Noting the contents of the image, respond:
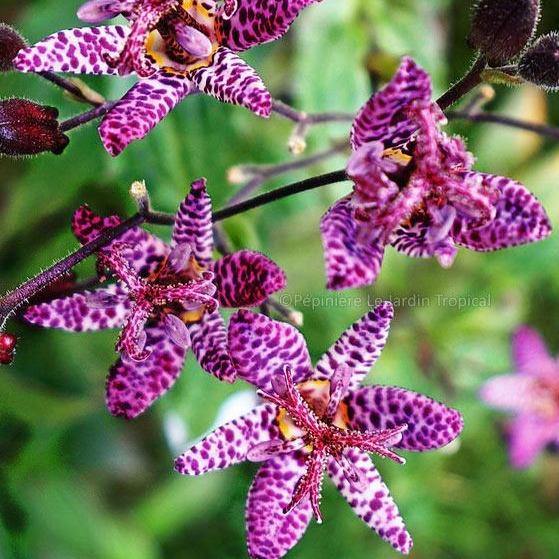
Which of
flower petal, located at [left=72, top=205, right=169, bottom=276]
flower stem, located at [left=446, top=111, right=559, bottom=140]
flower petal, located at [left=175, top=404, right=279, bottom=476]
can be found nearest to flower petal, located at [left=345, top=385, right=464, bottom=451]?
flower petal, located at [left=175, top=404, right=279, bottom=476]

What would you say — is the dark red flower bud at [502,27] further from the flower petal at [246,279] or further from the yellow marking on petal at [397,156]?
the flower petal at [246,279]

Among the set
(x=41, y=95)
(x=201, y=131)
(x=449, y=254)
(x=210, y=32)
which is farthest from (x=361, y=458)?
(x=41, y=95)

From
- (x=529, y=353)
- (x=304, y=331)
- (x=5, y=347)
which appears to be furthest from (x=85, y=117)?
(x=529, y=353)

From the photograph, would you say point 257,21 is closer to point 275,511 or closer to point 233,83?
point 233,83

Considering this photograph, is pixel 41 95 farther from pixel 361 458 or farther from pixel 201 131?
pixel 361 458

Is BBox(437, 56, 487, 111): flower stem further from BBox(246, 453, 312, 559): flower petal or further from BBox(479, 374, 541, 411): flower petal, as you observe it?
BBox(479, 374, 541, 411): flower petal


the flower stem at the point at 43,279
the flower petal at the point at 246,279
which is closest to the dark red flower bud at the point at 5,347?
the flower stem at the point at 43,279
